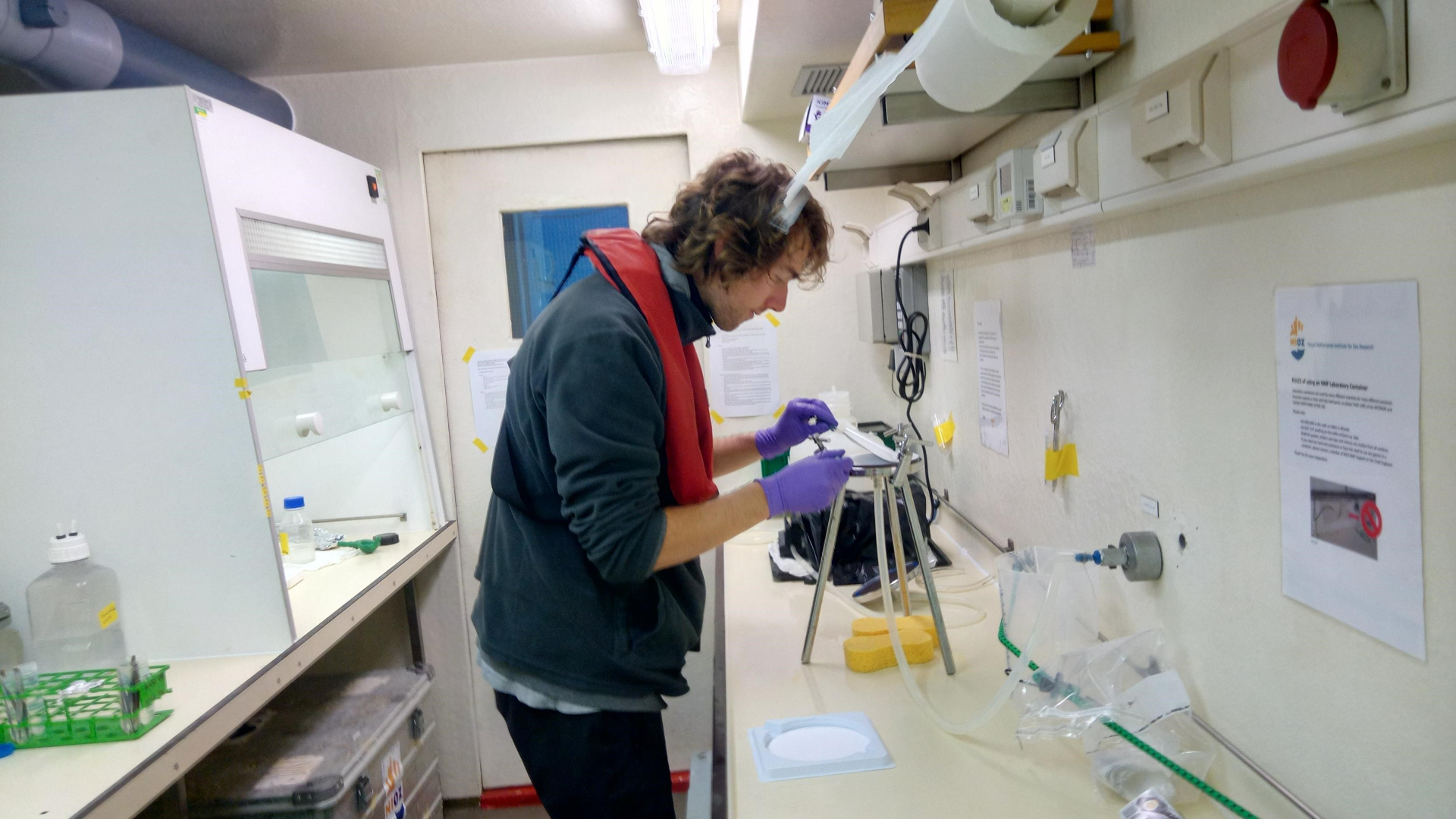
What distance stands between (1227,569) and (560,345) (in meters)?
0.90

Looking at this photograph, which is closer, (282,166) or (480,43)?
(282,166)

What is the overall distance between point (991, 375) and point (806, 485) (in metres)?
0.66

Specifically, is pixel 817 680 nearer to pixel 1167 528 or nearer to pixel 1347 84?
pixel 1167 528

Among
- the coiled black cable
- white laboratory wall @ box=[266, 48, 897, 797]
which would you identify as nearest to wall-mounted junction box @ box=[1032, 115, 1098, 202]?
the coiled black cable

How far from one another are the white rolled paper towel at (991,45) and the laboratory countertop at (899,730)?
841 mm

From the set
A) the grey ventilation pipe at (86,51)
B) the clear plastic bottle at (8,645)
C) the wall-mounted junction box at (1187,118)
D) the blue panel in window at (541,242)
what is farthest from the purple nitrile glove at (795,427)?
the grey ventilation pipe at (86,51)

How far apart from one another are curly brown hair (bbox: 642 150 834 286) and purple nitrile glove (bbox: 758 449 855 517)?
341 mm

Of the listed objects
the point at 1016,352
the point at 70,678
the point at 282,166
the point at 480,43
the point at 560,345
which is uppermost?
the point at 480,43

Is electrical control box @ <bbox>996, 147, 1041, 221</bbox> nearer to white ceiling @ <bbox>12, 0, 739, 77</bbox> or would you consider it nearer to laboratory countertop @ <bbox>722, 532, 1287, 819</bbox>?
laboratory countertop @ <bbox>722, 532, 1287, 819</bbox>

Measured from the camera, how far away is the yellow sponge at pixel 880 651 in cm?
142

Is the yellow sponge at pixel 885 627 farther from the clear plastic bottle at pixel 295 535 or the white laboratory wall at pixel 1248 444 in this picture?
the clear plastic bottle at pixel 295 535

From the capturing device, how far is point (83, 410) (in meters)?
1.59

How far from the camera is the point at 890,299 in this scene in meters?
2.38

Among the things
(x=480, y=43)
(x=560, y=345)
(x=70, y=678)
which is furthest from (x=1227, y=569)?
(x=480, y=43)
